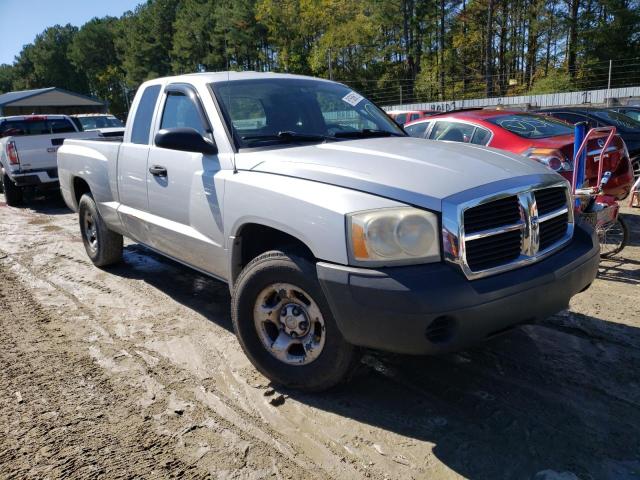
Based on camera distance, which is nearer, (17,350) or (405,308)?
(405,308)

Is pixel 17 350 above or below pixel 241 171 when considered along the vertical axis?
below

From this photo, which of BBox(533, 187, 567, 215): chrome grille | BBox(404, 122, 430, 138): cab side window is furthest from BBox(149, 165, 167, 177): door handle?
BBox(404, 122, 430, 138): cab side window

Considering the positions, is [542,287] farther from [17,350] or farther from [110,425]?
[17,350]

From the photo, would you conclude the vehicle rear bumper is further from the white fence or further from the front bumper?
the white fence

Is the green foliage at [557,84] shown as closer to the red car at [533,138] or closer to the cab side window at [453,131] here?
the red car at [533,138]

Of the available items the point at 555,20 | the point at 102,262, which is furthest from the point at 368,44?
the point at 102,262

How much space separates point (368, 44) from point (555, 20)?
19.5m

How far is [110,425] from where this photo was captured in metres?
2.99

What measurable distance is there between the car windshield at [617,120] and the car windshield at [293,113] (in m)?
8.49

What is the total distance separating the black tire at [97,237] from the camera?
5.68 meters

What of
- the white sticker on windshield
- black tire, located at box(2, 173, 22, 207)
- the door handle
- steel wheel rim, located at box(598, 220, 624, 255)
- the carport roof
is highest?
the carport roof

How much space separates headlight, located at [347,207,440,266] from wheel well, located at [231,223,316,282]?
0.73 m

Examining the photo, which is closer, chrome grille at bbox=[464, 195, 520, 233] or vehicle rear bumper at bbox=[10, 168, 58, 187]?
chrome grille at bbox=[464, 195, 520, 233]

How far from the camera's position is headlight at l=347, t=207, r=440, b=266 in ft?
8.52
